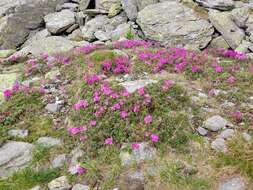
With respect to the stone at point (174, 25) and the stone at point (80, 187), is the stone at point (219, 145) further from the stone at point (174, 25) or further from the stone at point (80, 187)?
the stone at point (174, 25)

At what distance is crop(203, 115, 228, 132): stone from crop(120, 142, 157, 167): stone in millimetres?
1318

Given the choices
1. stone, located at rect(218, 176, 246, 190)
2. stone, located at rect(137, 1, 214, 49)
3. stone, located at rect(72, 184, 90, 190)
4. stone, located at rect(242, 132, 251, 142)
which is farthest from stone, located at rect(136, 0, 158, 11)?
stone, located at rect(218, 176, 246, 190)

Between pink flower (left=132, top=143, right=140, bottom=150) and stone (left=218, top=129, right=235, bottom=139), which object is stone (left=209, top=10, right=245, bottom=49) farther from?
pink flower (left=132, top=143, right=140, bottom=150)

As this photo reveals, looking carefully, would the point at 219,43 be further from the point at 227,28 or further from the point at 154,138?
the point at 154,138

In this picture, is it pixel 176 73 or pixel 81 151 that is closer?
pixel 81 151

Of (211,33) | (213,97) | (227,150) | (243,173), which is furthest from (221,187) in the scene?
(211,33)

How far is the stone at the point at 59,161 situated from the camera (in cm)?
673

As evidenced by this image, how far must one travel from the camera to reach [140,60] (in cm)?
988

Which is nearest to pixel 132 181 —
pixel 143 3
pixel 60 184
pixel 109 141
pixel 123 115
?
pixel 109 141

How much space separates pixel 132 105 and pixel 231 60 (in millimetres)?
4899

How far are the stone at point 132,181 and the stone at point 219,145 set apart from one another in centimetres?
154

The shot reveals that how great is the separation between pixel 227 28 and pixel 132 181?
9591 mm

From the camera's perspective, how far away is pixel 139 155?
21.1 feet

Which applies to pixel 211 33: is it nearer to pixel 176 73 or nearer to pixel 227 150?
pixel 176 73
